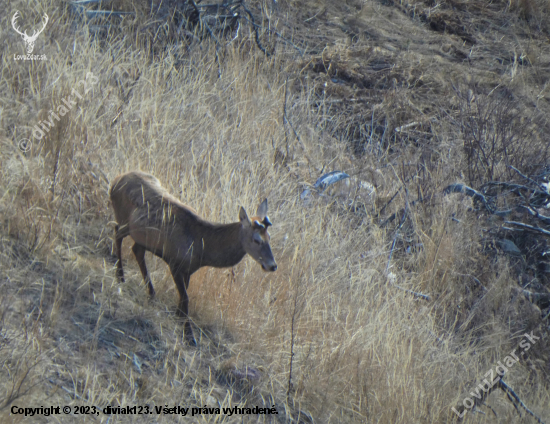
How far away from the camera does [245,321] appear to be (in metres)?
4.95

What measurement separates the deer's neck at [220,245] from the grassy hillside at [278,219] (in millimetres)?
607

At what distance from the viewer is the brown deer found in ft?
14.0

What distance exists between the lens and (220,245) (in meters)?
4.36

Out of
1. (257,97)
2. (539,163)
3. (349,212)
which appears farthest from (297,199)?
(539,163)

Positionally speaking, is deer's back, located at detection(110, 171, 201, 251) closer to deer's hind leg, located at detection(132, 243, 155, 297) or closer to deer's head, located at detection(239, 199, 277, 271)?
deer's hind leg, located at detection(132, 243, 155, 297)

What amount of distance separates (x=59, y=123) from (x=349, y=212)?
3.16 m

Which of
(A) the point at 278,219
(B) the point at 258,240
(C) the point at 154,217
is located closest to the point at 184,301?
(C) the point at 154,217

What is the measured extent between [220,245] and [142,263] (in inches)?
26.8

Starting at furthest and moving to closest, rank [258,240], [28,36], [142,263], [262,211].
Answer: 1. [28,36]
2. [142,263]
3. [262,211]
4. [258,240]

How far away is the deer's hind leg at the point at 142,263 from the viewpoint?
15.2 feet

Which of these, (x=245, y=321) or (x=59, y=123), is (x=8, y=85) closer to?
(x=59, y=123)

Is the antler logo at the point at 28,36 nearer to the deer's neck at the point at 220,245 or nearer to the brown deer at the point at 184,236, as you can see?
the brown deer at the point at 184,236

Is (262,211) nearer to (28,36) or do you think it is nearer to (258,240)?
(258,240)

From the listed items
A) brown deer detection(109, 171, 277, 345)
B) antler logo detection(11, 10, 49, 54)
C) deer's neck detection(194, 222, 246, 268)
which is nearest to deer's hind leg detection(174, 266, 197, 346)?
A: brown deer detection(109, 171, 277, 345)
